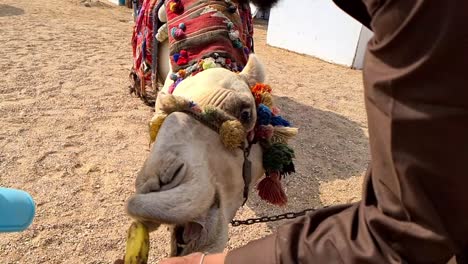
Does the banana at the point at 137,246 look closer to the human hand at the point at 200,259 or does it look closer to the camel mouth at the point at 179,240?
the camel mouth at the point at 179,240

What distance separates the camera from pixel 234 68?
2.10m

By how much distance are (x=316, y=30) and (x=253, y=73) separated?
5474 mm

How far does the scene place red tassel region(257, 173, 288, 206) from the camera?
188 centimetres

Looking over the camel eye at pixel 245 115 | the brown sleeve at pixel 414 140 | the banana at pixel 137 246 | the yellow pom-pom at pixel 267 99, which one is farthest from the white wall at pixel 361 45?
the brown sleeve at pixel 414 140

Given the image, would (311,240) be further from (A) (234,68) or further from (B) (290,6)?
(B) (290,6)

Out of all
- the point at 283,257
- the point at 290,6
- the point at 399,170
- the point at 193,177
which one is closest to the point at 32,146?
the point at 193,177

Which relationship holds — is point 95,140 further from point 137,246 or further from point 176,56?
Result: point 137,246

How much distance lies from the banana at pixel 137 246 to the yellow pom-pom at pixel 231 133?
1.33ft

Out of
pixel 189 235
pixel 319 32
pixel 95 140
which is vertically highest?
pixel 189 235

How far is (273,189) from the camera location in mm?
1880

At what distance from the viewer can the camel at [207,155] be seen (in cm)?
137

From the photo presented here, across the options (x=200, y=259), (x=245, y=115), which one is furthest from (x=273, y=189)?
(x=200, y=259)

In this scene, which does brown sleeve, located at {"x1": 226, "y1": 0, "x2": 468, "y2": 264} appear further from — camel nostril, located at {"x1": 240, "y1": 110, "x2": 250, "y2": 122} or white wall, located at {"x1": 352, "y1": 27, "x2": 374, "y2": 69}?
white wall, located at {"x1": 352, "y1": 27, "x2": 374, "y2": 69}

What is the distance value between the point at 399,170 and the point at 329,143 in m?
3.22
